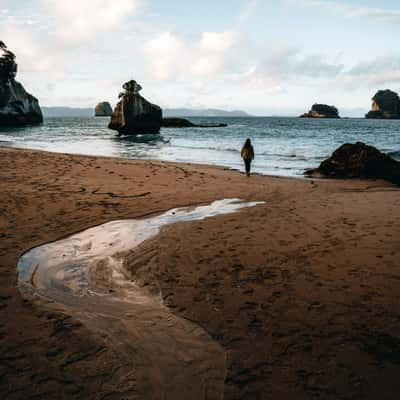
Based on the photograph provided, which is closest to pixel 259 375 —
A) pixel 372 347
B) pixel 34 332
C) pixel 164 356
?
pixel 164 356

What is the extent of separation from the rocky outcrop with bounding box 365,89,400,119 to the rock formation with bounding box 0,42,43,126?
155m

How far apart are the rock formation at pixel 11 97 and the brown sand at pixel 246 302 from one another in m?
67.0

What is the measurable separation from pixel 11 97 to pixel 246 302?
247 feet

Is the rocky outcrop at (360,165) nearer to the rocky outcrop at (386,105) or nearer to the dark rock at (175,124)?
the dark rock at (175,124)

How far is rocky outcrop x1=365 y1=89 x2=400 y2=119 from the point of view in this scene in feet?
517

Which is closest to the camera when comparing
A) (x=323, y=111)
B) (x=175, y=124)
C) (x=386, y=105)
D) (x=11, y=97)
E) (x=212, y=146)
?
(x=212, y=146)

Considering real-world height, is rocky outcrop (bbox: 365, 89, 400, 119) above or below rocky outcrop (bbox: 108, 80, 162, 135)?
above

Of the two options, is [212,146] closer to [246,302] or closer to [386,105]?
[246,302]

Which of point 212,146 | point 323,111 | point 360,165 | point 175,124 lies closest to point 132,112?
point 212,146

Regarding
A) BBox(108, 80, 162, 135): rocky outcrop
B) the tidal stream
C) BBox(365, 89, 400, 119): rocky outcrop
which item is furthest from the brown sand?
BBox(365, 89, 400, 119): rocky outcrop

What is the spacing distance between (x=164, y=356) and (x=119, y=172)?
1218 centimetres

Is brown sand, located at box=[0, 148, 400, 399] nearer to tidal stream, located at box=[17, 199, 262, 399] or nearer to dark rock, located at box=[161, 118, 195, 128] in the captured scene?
tidal stream, located at box=[17, 199, 262, 399]

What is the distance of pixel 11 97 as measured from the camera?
65875 millimetres

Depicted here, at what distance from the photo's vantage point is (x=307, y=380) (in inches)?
120
